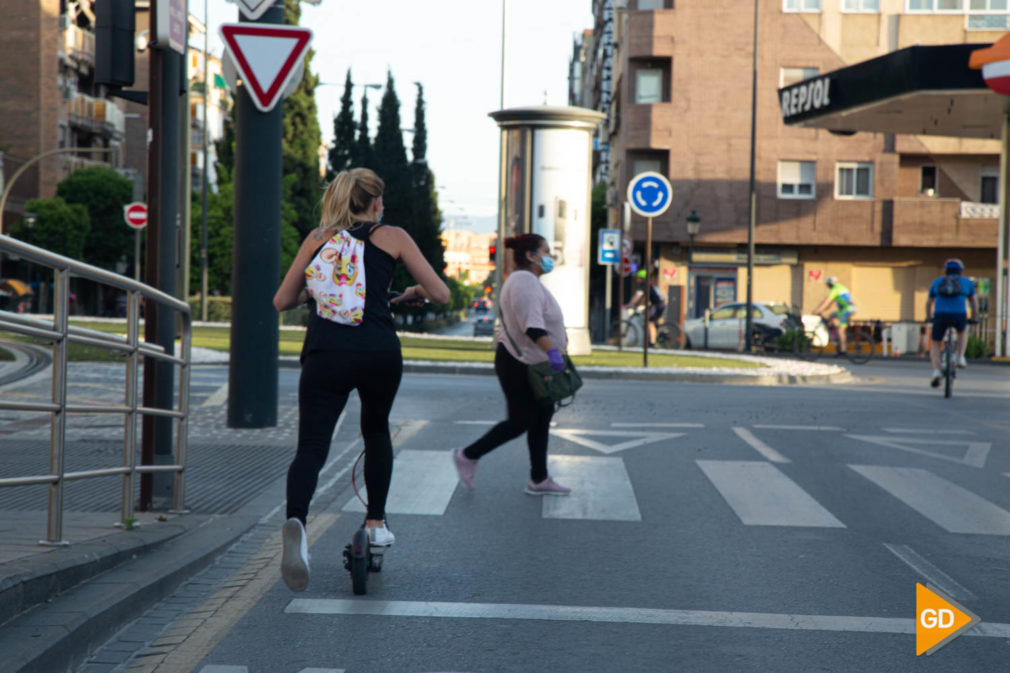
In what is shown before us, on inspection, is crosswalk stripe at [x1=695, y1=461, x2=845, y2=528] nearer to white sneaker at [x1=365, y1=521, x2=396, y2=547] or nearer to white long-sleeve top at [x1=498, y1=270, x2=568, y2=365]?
white long-sleeve top at [x1=498, y1=270, x2=568, y2=365]

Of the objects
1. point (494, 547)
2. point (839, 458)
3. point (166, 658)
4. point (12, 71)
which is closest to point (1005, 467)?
point (839, 458)

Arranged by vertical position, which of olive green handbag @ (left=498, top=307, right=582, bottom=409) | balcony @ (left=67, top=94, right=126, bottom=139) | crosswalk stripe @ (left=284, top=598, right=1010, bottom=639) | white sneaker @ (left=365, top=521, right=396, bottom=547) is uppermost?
balcony @ (left=67, top=94, right=126, bottom=139)

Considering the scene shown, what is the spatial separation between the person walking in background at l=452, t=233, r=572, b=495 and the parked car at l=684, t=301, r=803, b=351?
27.6 metres

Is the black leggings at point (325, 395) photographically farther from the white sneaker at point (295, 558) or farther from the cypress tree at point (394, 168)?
the cypress tree at point (394, 168)

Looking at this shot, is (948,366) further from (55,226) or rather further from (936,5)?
(55,226)

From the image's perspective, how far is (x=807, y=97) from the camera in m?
34.3

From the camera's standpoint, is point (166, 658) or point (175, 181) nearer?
point (166, 658)

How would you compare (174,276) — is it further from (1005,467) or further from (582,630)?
(1005,467)

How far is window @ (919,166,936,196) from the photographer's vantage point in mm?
47750

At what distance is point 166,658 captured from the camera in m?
4.35

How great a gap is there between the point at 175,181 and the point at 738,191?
4155 cm

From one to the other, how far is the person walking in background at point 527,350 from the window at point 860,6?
138ft

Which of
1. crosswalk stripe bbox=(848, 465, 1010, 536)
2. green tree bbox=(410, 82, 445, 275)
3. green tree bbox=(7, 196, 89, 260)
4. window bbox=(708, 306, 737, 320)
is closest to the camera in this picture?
crosswalk stripe bbox=(848, 465, 1010, 536)

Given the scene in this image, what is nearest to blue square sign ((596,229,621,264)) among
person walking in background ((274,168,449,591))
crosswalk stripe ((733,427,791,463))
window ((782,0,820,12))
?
crosswalk stripe ((733,427,791,463))
